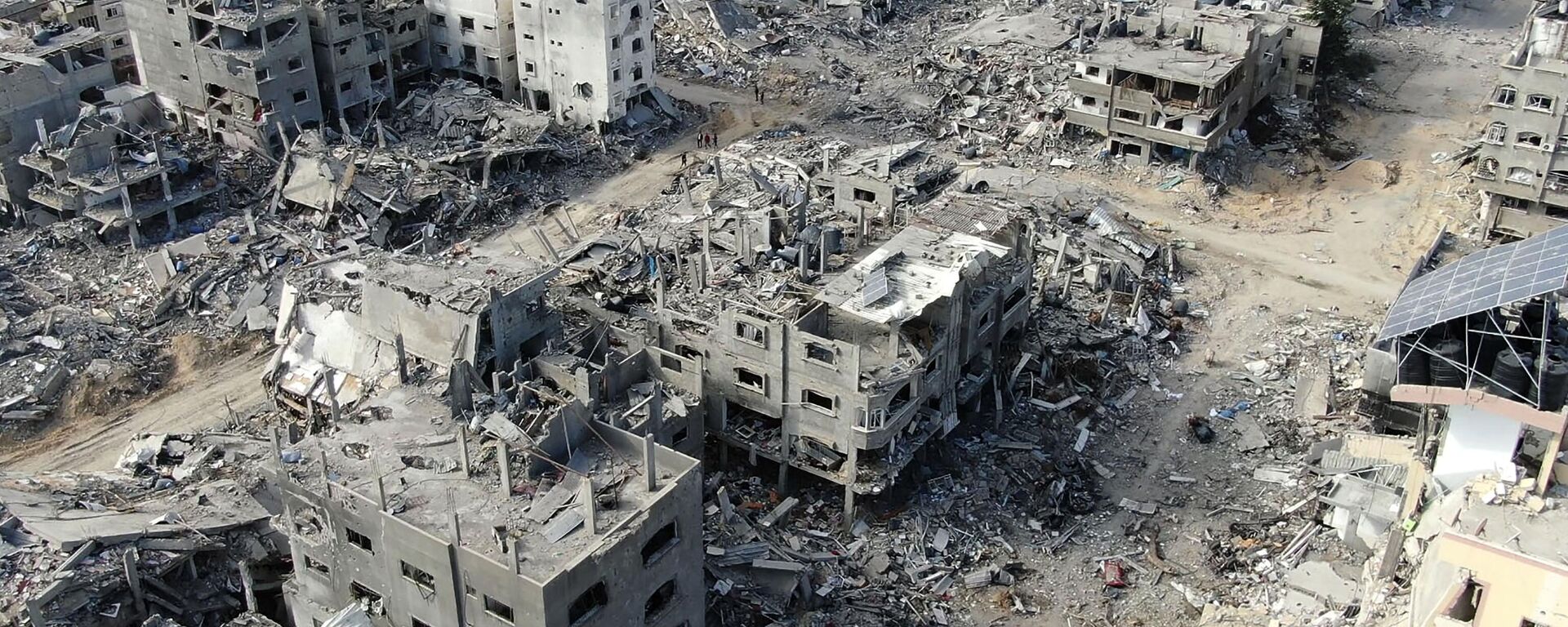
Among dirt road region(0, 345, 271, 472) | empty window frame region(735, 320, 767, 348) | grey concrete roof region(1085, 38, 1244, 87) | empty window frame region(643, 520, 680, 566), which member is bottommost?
dirt road region(0, 345, 271, 472)

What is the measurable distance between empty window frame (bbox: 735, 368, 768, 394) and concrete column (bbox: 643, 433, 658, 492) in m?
8.05

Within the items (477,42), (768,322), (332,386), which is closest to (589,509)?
(768,322)

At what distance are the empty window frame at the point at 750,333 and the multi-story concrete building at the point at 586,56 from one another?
26178 millimetres

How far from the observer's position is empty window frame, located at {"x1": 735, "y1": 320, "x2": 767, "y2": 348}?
36.0 m

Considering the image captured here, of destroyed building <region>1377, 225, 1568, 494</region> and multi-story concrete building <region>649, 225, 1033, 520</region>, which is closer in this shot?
destroyed building <region>1377, 225, 1568, 494</region>

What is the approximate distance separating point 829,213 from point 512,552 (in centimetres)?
2145

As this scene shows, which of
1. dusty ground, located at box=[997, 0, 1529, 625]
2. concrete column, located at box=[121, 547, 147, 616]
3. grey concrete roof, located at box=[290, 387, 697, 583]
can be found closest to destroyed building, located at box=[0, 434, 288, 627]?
concrete column, located at box=[121, 547, 147, 616]

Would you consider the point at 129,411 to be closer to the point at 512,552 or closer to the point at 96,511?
the point at 96,511

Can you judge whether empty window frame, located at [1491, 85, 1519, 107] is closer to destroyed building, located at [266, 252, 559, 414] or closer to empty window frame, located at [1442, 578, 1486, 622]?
empty window frame, located at [1442, 578, 1486, 622]

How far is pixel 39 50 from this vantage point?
52.7 m

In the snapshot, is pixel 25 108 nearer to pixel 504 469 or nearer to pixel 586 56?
pixel 586 56

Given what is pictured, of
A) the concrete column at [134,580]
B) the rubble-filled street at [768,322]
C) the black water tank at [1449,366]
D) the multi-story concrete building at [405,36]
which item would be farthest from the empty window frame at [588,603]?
the multi-story concrete building at [405,36]

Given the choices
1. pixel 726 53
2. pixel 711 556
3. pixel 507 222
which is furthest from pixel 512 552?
pixel 726 53

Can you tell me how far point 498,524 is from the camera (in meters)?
27.6
